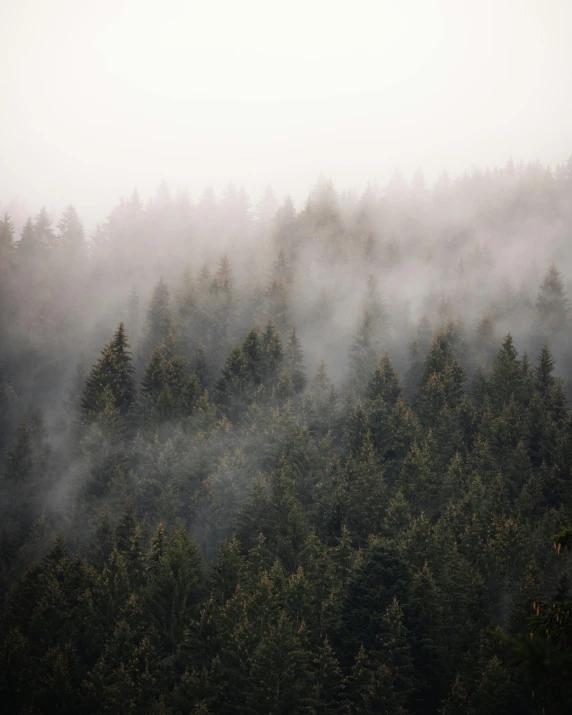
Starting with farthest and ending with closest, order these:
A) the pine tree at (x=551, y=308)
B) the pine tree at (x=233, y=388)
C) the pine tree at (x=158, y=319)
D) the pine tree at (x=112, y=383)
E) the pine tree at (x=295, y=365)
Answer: the pine tree at (x=551, y=308)
the pine tree at (x=158, y=319)
the pine tree at (x=295, y=365)
the pine tree at (x=233, y=388)
the pine tree at (x=112, y=383)

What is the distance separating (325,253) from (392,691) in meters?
89.4

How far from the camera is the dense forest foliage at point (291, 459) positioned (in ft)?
125

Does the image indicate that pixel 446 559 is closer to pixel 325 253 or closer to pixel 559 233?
pixel 325 253

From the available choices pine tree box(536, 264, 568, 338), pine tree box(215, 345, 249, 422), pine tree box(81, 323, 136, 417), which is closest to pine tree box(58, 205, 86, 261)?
pine tree box(81, 323, 136, 417)

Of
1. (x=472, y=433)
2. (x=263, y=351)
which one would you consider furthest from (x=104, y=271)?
(x=472, y=433)

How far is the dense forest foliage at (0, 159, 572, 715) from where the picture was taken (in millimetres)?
38125

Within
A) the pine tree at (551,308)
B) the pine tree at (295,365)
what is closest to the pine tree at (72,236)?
the pine tree at (295,365)

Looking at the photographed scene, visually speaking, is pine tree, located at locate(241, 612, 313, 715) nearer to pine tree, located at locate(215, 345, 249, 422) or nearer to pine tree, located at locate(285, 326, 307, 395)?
pine tree, located at locate(215, 345, 249, 422)

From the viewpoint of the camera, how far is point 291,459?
63750 mm

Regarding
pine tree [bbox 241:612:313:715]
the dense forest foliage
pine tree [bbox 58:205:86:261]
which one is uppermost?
pine tree [bbox 58:205:86:261]

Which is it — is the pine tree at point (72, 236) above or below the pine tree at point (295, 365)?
above

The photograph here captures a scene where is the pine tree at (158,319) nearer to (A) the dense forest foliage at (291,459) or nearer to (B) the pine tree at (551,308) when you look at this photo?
(A) the dense forest foliage at (291,459)

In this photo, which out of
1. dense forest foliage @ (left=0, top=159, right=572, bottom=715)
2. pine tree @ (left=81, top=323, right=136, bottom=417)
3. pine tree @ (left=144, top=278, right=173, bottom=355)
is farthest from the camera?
pine tree @ (left=144, top=278, right=173, bottom=355)

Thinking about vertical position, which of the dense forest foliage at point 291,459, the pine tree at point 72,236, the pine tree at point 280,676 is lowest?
the pine tree at point 280,676
